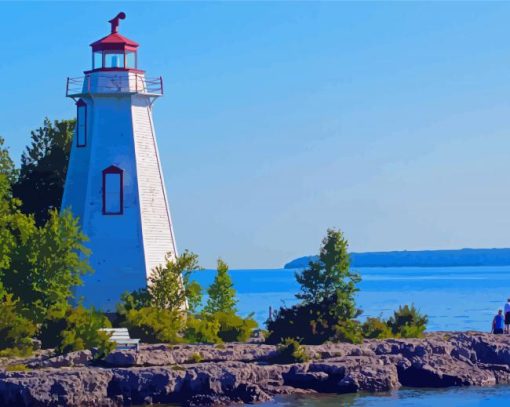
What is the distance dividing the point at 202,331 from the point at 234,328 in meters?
1.63

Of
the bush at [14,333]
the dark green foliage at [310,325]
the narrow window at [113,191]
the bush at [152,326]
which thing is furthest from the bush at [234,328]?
the bush at [14,333]

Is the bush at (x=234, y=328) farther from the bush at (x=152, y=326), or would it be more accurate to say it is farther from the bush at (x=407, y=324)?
the bush at (x=407, y=324)

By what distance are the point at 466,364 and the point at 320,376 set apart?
6083 mm

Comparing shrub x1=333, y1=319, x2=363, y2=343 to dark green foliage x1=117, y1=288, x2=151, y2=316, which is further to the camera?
dark green foliage x1=117, y1=288, x2=151, y2=316

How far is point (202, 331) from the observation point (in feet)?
142

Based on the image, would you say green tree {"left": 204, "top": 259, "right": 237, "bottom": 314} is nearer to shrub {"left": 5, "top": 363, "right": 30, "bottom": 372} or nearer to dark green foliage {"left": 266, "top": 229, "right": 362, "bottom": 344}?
dark green foliage {"left": 266, "top": 229, "right": 362, "bottom": 344}

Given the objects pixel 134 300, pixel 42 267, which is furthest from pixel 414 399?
pixel 42 267

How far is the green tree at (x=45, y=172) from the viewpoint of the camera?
171ft

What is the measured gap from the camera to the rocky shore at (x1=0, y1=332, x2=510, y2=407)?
3503 cm

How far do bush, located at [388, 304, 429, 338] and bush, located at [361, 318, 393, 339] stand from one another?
0.46 m

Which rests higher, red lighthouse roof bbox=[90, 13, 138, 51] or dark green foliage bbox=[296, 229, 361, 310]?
red lighthouse roof bbox=[90, 13, 138, 51]

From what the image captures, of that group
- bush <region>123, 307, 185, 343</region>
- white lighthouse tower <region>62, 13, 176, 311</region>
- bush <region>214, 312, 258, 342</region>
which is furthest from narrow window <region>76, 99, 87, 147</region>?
bush <region>214, 312, 258, 342</region>

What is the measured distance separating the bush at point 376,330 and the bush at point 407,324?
1.50ft

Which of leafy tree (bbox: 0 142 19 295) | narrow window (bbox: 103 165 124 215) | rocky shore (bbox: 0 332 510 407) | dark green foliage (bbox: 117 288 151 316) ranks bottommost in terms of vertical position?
rocky shore (bbox: 0 332 510 407)
